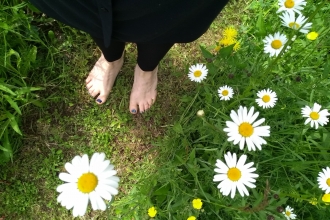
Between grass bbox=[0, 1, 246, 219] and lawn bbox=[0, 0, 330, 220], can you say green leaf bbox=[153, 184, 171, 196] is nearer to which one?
lawn bbox=[0, 0, 330, 220]

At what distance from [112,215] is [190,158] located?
418 millimetres

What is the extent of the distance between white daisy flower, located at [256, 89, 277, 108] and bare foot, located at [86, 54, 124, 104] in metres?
0.57

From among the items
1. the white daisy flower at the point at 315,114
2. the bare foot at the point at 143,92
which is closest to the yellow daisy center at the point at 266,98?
the white daisy flower at the point at 315,114

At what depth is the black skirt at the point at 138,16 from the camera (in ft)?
2.23

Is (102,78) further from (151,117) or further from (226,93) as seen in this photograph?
(226,93)

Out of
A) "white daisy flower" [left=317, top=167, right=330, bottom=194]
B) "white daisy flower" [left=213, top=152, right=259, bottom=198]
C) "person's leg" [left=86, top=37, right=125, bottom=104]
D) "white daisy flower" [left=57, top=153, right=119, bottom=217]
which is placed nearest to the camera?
"white daisy flower" [left=57, top=153, right=119, bottom=217]

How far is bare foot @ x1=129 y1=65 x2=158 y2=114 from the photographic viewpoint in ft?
4.18

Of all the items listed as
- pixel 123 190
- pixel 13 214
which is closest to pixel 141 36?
pixel 123 190

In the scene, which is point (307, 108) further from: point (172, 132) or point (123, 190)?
point (123, 190)

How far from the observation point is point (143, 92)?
131 cm

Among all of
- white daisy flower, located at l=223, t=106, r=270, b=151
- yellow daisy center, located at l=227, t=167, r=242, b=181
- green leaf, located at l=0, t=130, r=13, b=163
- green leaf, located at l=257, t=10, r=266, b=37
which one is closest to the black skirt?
white daisy flower, located at l=223, t=106, r=270, b=151

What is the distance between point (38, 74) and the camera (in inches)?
53.4

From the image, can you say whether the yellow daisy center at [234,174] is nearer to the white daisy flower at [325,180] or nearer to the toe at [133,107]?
the white daisy flower at [325,180]

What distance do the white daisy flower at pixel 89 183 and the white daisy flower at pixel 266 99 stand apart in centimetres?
56
